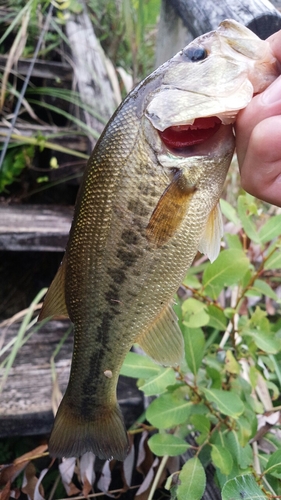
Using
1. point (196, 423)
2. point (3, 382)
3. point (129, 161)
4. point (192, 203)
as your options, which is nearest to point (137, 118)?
point (129, 161)

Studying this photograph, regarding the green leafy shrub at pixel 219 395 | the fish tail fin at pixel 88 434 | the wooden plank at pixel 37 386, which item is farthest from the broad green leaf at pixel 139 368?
the wooden plank at pixel 37 386

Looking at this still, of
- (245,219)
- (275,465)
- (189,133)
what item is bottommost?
(275,465)

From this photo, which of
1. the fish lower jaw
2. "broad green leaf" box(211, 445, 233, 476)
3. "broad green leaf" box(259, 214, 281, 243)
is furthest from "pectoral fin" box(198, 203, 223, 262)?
"broad green leaf" box(211, 445, 233, 476)

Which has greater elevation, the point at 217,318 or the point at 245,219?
the point at 245,219

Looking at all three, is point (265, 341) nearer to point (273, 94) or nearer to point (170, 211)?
point (170, 211)

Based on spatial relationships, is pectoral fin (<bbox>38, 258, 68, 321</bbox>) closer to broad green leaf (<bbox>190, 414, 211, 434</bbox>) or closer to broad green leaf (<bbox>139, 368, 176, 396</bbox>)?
broad green leaf (<bbox>139, 368, 176, 396</bbox>)

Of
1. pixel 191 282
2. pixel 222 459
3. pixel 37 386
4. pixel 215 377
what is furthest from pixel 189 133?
pixel 37 386

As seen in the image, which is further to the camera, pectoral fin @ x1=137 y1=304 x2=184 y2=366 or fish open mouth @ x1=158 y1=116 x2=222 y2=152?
pectoral fin @ x1=137 y1=304 x2=184 y2=366
